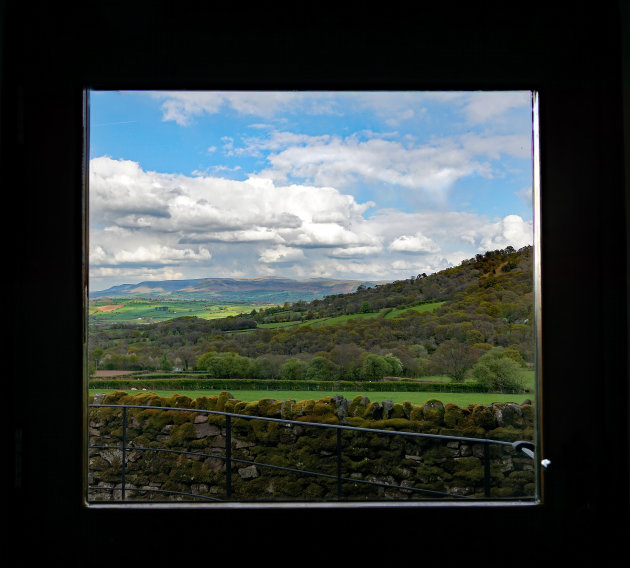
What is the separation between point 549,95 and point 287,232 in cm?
59

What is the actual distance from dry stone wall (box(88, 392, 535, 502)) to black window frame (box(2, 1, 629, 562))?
3.1 inches

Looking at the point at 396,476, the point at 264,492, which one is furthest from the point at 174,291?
the point at 396,476

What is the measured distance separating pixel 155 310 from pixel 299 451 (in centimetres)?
49

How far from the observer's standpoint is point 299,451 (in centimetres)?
109

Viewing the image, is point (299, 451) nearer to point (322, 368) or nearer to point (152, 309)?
point (322, 368)

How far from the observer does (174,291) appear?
3.09 feet

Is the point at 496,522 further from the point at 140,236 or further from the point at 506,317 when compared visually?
the point at 140,236

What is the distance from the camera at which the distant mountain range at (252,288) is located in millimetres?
940

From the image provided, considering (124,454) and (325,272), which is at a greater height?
(325,272)
